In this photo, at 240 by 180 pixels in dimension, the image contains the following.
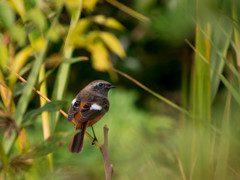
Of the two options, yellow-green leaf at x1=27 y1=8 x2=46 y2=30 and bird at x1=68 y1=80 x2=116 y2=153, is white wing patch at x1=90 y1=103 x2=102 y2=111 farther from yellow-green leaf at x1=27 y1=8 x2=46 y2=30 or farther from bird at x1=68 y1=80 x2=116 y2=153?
yellow-green leaf at x1=27 y1=8 x2=46 y2=30

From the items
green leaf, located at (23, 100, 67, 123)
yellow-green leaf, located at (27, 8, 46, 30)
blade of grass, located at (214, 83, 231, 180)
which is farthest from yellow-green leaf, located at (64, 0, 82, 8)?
blade of grass, located at (214, 83, 231, 180)

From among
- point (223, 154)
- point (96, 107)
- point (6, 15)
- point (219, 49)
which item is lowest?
point (96, 107)

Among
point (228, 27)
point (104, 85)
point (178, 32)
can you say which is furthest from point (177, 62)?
point (228, 27)

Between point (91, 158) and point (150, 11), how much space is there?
4.90 feet

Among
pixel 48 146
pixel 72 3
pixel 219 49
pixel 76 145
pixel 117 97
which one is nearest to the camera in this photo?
pixel 48 146

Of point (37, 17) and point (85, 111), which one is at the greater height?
point (37, 17)

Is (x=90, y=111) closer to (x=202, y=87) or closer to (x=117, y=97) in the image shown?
(x=202, y=87)

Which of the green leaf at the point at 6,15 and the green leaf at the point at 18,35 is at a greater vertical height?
the green leaf at the point at 6,15

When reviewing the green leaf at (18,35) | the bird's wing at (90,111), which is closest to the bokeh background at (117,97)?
the green leaf at (18,35)

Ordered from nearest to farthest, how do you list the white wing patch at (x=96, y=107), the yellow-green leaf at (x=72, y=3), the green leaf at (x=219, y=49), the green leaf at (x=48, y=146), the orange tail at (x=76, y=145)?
the green leaf at (x=48, y=146)
the yellow-green leaf at (x=72, y=3)
the orange tail at (x=76, y=145)
the green leaf at (x=219, y=49)
the white wing patch at (x=96, y=107)

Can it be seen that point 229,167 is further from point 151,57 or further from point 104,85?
point 151,57

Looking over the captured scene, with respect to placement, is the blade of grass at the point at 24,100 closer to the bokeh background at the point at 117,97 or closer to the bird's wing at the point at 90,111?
the bokeh background at the point at 117,97

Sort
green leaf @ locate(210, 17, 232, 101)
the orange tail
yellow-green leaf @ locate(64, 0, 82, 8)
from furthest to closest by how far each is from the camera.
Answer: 1. green leaf @ locate(210, 17, 232, 101)
2. the orange tail
3. yellow-green leaf @ locate(64, 0, 82, 8)

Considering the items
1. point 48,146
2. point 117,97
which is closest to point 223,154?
point 48,146
